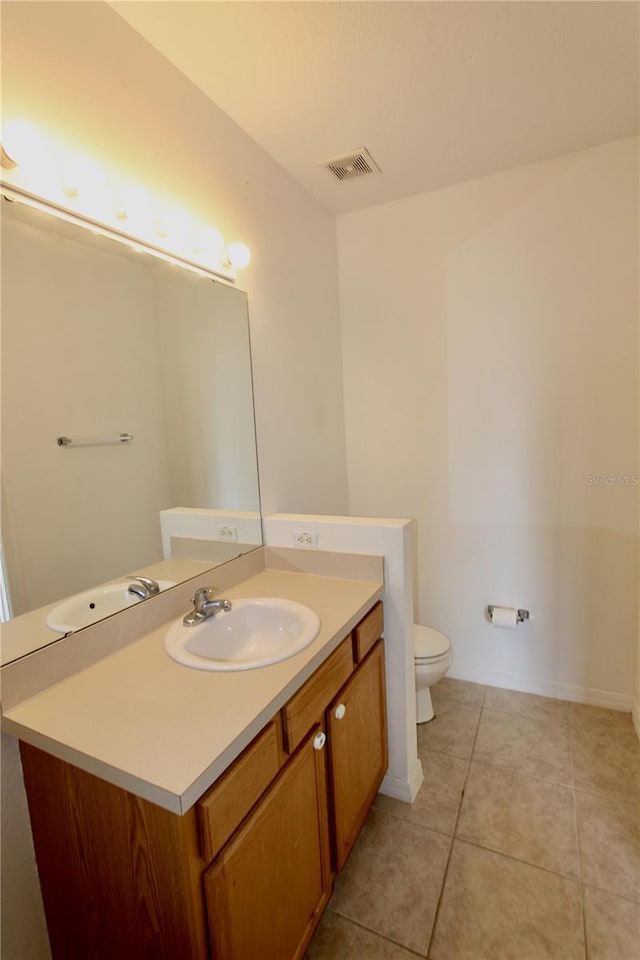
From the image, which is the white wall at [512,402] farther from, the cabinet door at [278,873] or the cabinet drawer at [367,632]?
the cabinet door at [278,873]

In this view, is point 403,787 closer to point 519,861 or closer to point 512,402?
point 519,861

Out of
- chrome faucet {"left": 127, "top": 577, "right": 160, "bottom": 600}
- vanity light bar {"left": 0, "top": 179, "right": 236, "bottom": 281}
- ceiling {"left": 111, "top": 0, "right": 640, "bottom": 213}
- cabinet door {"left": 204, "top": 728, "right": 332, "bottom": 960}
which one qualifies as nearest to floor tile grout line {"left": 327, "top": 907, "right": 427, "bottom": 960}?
cabinet door {"left": 204, "top": 728, "right": 332, "bottom": 960}

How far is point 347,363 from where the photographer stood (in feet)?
8.19

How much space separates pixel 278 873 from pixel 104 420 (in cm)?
117

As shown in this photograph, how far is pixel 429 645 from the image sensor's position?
2.01m

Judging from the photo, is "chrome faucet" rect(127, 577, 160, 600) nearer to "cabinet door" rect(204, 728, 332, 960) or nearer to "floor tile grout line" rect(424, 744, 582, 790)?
"cabinet door" rect(204, 728, 332, 960)

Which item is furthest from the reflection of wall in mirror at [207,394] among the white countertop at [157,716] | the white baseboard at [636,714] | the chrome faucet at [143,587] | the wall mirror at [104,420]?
the white baseboard at [636,714]

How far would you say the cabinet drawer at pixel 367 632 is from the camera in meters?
1.37

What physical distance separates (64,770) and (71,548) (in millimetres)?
490

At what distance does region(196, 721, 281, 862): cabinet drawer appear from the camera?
0.77 meters

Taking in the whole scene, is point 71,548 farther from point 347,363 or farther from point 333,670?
point 347,363

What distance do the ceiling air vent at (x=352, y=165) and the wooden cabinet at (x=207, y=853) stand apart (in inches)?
78.0

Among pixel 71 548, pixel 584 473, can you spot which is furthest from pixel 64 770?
pixel 584 473

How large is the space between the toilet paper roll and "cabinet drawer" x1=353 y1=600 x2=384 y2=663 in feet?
3.14
